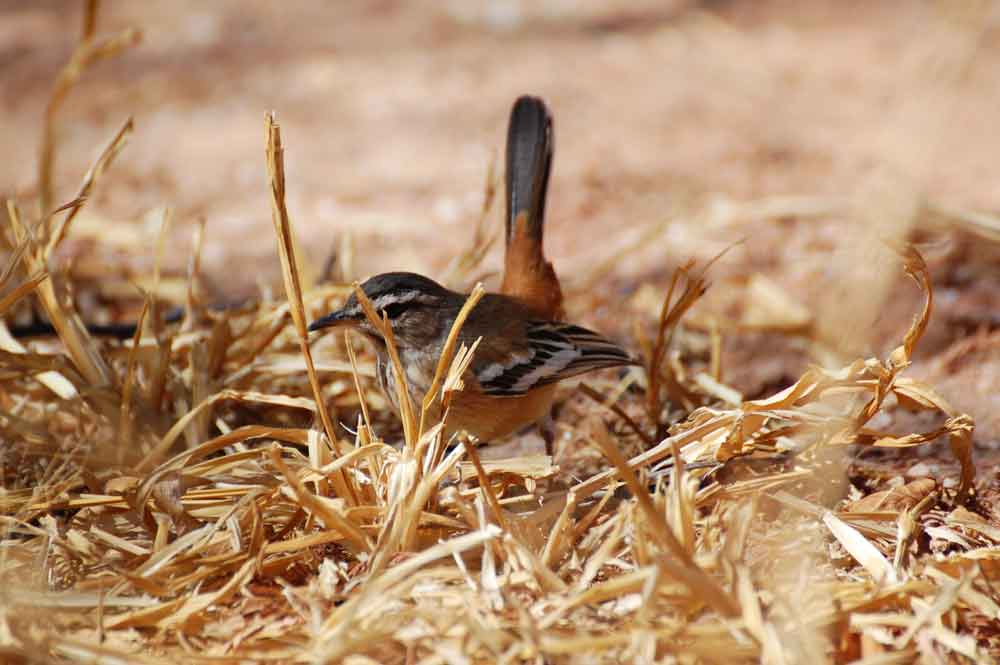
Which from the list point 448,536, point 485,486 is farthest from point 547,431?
point 485,486

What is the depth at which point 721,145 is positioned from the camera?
24.8ft

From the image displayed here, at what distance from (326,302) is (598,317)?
5.10 feet

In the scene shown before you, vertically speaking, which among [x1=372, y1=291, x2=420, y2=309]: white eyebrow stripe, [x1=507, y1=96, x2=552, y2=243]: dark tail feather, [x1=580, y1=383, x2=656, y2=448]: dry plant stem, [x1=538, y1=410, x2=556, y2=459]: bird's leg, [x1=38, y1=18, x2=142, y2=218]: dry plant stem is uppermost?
[x1=38, y1=18, x2=142, y2=218]: dry plant stem

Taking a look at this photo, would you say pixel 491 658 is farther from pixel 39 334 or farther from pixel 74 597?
pixel 39 334

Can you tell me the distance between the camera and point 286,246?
10.4 feet

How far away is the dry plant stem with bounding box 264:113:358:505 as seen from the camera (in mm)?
2996

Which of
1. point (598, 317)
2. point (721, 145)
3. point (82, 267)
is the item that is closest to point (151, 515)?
point (598, 317)

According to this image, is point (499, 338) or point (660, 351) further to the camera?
point (499, 338)

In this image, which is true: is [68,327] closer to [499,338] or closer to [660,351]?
[499,338]

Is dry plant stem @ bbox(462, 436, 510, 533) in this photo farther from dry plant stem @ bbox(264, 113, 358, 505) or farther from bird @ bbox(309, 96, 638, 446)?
Answer: bird @ bbox(309, 96, 638, 446)

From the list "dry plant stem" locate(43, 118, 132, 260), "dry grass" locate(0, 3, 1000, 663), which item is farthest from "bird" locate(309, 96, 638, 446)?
"dry plant stem" locate(43, 118, 132, 260)

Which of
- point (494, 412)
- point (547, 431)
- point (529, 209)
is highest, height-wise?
point (529, 209)

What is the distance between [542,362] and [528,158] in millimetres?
1114

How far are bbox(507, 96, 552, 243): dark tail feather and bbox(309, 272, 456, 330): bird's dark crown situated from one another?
2.05 feet
